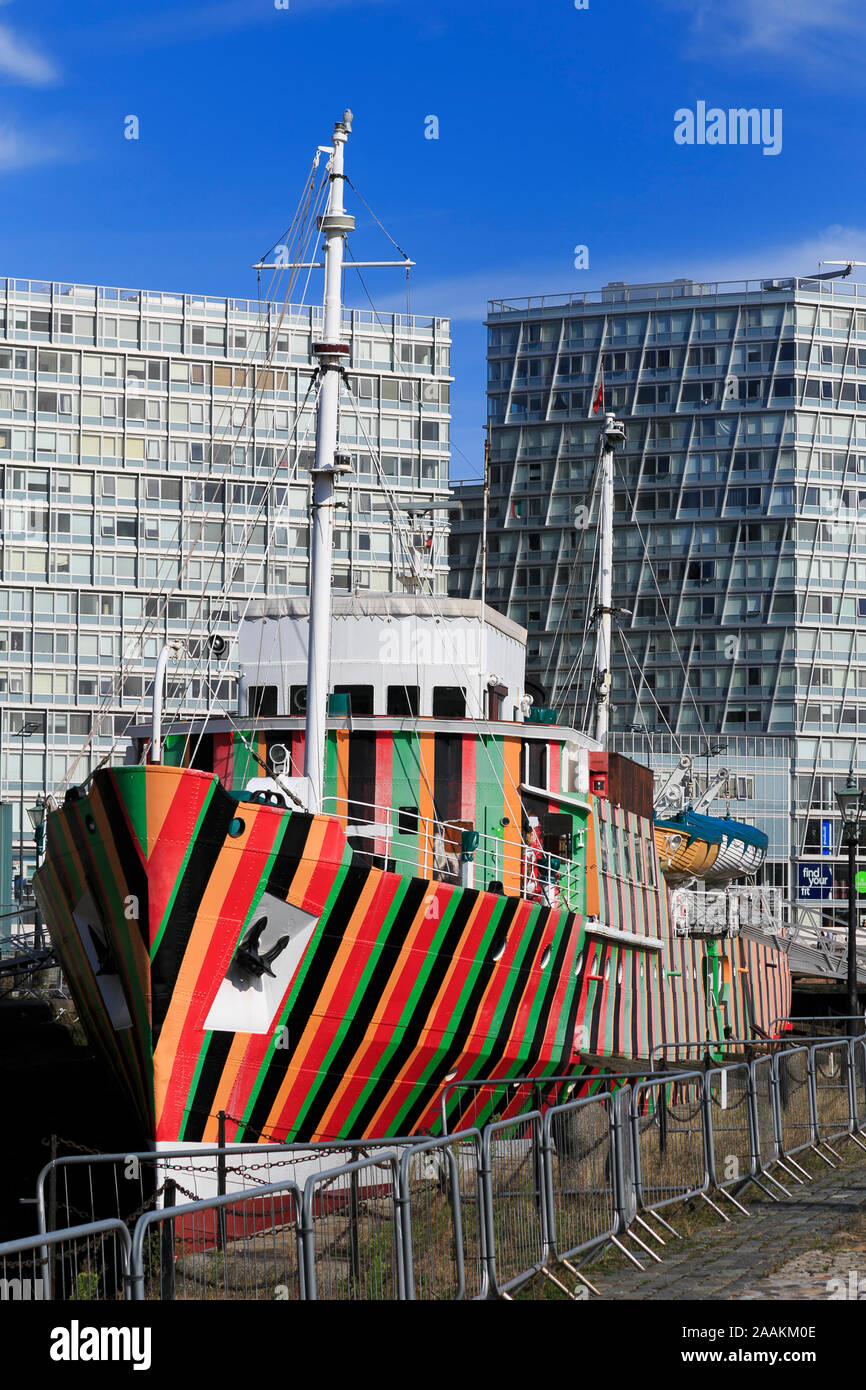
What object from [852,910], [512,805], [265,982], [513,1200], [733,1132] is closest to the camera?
[513,1200]

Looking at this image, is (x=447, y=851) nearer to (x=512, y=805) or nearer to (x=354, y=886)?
(x=512, y=805)

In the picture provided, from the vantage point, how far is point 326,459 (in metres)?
23.8

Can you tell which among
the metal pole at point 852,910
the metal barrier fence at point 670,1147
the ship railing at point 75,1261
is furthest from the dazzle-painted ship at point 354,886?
the ship railing at point 75,1261

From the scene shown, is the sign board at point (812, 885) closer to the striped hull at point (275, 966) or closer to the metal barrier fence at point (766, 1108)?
the striped hull at point (275, 966)

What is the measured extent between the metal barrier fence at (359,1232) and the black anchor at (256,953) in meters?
7.16

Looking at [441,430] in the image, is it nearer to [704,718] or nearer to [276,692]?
[704,718]

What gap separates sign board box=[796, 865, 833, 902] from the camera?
98.3 metres

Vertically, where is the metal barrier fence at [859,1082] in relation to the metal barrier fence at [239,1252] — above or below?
above

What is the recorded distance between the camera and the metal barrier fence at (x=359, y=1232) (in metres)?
10.4

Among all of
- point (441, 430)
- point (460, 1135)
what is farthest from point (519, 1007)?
point (441, 430)

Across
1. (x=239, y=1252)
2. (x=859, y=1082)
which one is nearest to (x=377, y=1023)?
(x=859, y=1082)

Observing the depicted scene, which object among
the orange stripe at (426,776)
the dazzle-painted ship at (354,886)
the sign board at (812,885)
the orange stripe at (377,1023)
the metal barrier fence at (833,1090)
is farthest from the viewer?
the sign board at (812,885)

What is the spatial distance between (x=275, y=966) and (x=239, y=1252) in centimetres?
869
